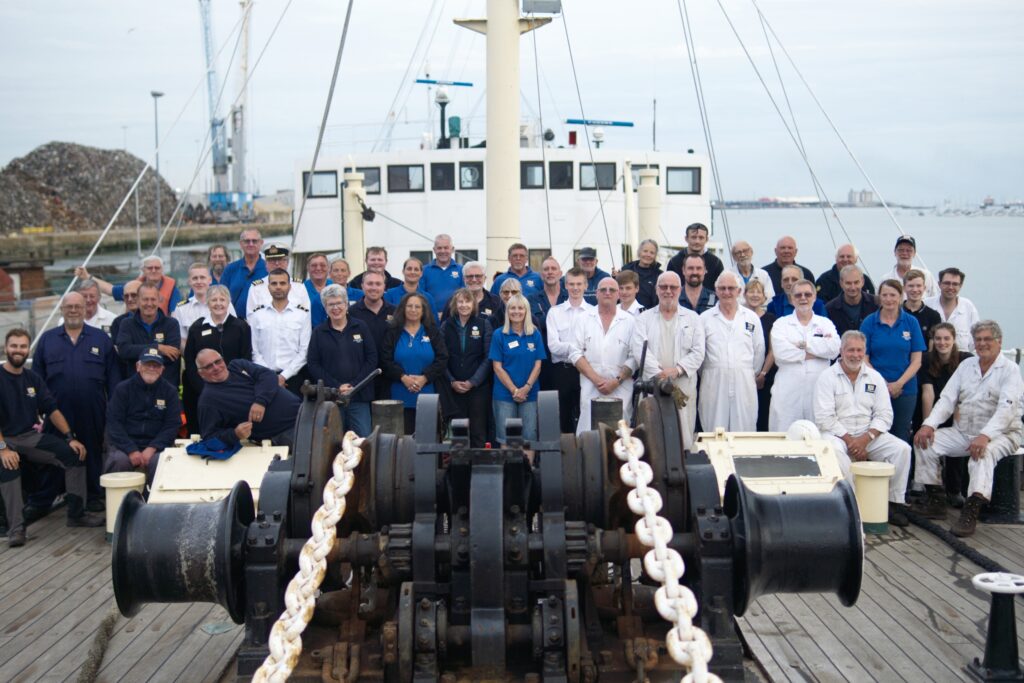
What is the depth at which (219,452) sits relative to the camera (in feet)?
21.5

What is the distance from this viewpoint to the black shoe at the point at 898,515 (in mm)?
7336

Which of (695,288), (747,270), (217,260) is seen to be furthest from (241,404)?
(747,270)

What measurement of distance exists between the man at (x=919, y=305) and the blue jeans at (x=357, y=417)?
4146mm

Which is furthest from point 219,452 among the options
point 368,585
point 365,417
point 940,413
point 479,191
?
point 479,191

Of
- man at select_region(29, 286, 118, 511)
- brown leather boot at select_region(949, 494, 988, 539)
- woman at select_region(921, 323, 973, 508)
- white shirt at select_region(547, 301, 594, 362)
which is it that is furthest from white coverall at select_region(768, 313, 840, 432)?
man at select_region(29, 286, 118, 511)

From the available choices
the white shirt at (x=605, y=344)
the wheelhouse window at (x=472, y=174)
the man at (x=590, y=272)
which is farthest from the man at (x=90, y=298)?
the wheelhouse window at (x=472, y=174)

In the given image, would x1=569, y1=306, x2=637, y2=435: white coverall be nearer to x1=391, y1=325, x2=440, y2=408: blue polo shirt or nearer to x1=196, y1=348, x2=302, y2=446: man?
x1=391, y1=325, x2=440, y2=408: blue polo shirt

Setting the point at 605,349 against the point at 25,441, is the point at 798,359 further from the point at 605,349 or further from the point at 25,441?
the point at 25,441

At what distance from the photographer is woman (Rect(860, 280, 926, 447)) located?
7.64m

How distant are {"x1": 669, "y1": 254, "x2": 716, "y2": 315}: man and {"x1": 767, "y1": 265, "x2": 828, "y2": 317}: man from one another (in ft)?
2.11

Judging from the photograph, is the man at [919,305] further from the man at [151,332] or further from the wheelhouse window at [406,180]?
the wheelhouse window at [406,180]

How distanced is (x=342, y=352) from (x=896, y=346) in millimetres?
3912

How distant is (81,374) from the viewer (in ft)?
25.1

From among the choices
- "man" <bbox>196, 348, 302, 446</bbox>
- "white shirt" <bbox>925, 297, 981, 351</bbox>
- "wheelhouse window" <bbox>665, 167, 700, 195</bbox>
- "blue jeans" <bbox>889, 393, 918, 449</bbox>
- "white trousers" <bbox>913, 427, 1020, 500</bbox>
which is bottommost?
"white trousers" <bbox>913, 427, 1020, 500</bbox>
